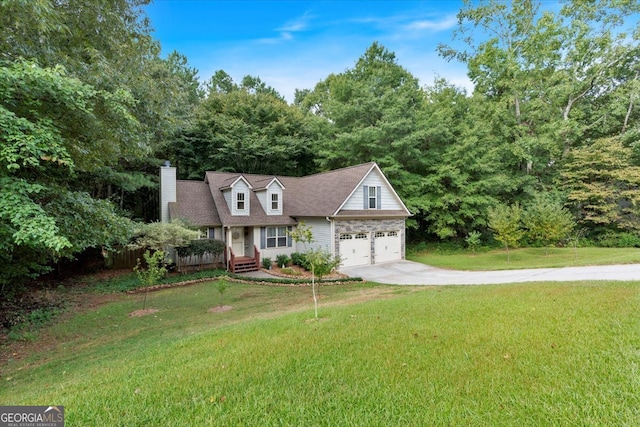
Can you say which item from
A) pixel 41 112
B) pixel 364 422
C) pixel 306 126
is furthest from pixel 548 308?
pixel 306 126

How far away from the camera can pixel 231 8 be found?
479 inches

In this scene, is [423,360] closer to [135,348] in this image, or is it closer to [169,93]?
[135,348]

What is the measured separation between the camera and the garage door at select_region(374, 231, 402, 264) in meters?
17.9

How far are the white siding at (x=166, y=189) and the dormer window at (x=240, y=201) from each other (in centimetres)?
362

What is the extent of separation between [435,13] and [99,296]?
19028mm

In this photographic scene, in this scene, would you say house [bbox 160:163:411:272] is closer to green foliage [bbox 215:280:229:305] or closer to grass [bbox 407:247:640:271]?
grass [bbox 407:247:640:271]

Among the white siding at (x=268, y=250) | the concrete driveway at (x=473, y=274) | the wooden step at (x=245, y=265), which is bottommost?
the concrete driveway at (x=473, y=274)

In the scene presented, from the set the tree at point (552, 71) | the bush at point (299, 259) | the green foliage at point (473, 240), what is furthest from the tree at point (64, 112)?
the tree at point (552, 71)

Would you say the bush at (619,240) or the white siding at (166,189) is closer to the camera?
the white siding at (166,189)

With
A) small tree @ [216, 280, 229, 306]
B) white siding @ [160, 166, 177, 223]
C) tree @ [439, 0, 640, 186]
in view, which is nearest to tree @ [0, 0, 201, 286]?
small tree @ [216, 280, 229, 306]

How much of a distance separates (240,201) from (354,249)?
724 centimetres

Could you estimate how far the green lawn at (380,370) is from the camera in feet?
9.09

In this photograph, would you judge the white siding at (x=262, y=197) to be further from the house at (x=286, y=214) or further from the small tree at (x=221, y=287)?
the small tree at (x=221, y=287)

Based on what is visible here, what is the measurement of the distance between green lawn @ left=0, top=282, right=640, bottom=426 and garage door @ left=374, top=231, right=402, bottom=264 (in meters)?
11.2
